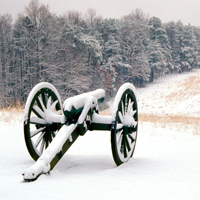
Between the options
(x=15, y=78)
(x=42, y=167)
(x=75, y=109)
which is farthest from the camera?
(x=15, y=78)

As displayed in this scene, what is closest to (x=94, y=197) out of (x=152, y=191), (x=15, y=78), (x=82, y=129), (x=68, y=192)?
(x=68, y=192)

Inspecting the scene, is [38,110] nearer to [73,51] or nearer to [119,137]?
[119,137]

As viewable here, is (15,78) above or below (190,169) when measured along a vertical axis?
above

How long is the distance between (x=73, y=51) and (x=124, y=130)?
2818cm

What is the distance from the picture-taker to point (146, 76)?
39.4 metres

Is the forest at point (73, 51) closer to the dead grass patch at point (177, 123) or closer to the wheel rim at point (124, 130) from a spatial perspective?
the dead grass patch at point (177, 123)

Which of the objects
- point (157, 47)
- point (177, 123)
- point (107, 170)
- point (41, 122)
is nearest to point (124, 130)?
point (107, 170)

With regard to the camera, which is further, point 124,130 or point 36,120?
point 36,120

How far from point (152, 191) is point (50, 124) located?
210cm

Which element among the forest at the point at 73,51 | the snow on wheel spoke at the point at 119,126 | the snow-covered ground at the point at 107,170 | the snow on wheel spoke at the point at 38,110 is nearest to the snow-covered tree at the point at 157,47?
the forest at the point at 73,51

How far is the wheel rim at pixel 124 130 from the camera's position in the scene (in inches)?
144

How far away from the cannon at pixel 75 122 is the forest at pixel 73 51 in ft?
58.3

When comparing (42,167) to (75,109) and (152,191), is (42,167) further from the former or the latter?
(152,191)

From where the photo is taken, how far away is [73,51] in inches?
1235
